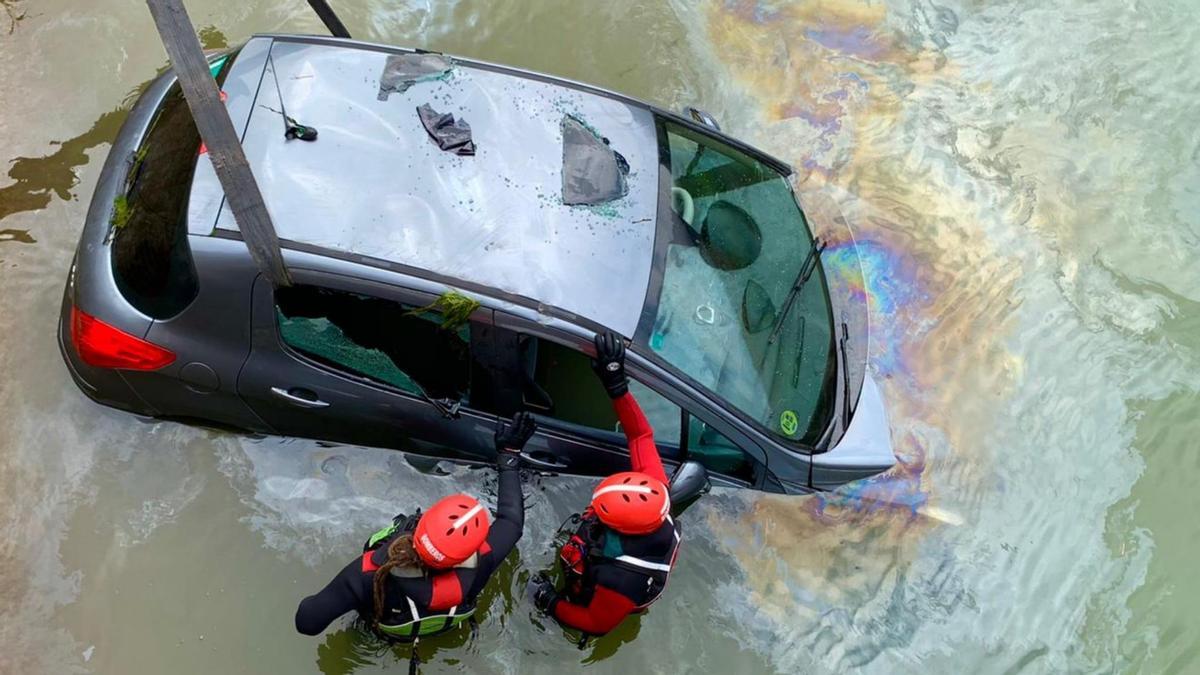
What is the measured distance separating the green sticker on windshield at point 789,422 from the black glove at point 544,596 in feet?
4.47

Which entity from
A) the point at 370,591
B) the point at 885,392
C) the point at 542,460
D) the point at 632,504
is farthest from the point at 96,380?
the point at 885,392

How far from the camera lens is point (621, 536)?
3.64 meters

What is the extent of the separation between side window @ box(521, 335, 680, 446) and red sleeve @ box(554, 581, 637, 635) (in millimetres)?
745

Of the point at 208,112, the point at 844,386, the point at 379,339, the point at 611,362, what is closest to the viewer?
the point at 208,112

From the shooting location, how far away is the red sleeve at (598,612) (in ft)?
12.3

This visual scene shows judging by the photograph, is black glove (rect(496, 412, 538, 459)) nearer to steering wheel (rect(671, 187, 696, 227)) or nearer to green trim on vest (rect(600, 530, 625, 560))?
green trim on vest (rect(600, 530, 625, 560))

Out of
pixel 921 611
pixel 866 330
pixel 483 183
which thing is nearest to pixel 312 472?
pixel 483 183

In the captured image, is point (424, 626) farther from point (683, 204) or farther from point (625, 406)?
point (683, 204)

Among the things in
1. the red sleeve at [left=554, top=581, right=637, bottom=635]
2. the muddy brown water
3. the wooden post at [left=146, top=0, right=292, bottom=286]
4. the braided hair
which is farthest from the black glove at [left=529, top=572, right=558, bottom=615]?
the wooden post at [left=146, top=0, right=292, bottom=286]

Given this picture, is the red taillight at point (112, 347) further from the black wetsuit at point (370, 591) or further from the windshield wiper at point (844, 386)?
the windshield wiper at point (844, 386)

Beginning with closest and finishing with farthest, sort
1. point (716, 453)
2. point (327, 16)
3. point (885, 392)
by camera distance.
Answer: point (716, 453)
point (327, 16)
point (885, 392)

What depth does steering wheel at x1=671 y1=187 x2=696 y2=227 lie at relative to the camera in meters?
4.09

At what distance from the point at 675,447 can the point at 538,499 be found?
87cm

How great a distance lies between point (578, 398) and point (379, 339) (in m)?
0.96
